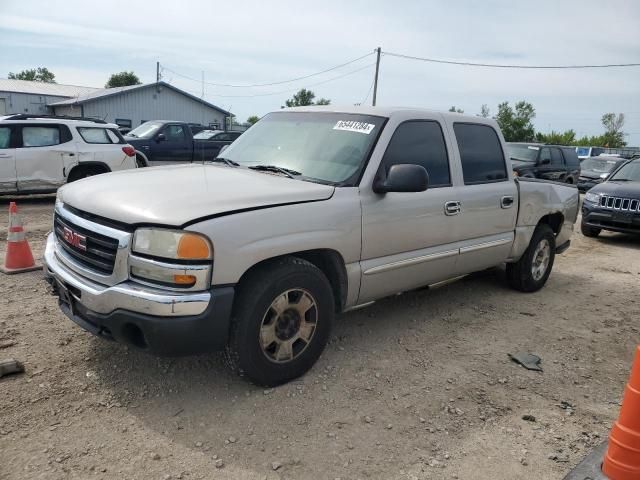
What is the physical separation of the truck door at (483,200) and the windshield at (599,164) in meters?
16.1

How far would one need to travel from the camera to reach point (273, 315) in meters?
3.21

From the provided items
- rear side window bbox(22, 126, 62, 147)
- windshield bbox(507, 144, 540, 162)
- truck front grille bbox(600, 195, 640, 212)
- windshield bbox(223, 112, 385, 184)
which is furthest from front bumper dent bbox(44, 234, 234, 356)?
windshield bbox(507, 144, 540, 162)

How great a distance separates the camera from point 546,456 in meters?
2.87

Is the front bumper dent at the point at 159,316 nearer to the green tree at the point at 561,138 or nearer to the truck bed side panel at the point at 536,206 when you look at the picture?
the truck bed side panel at the point at 536,206

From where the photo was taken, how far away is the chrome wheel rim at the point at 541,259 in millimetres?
5793

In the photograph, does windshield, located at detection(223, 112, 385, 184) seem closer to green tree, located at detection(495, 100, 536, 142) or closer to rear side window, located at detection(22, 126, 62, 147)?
rear side window, located at detection(22, 126, 62, 147)

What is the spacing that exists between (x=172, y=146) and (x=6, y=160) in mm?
4963

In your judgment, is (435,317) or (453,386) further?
(435,317)

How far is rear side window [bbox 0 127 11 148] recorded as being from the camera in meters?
9.91

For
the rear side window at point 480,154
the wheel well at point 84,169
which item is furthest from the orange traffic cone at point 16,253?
the wheel well at point 84,169

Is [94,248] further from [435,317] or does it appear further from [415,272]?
[435,317]

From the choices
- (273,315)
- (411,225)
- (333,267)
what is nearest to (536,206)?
(411,225)

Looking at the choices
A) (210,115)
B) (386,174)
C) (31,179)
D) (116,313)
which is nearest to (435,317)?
(386,174)

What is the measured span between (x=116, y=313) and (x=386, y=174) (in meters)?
2.06
